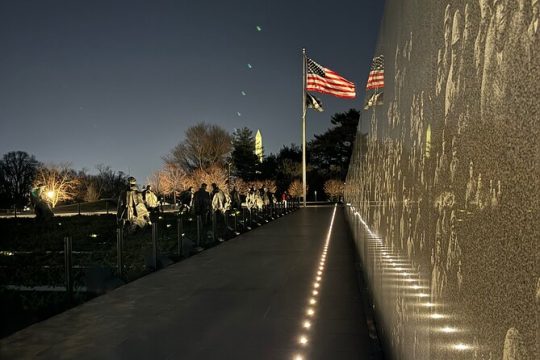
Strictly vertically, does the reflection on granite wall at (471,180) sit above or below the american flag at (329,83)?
below

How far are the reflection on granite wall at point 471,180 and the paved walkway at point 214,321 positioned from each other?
7.84 ft

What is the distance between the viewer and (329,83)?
33000mm

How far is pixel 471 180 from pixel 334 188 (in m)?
71.7

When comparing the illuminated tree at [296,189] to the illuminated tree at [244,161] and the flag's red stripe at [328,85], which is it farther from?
the flag's red stripe at [328,85]

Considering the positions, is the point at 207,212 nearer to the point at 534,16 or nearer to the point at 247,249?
the point at 247,249

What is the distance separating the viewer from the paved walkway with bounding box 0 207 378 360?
504 cm

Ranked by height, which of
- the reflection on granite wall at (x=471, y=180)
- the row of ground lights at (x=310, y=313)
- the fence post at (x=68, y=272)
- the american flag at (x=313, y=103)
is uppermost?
the american flag at (x=313, y=103)

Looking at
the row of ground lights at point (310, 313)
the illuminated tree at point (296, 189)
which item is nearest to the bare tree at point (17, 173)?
the illuminated tree at point (296, 189)

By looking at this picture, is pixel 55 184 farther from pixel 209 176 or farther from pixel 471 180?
pixel 471 180

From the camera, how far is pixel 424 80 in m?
2.51

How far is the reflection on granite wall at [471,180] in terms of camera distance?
1084 millimetres

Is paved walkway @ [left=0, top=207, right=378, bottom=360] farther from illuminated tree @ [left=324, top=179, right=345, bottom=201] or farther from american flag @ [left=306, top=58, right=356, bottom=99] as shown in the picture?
illuminated tree @ [left=324, top=179, right=345, bottom=201]

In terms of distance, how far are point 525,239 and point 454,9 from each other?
0.99 m

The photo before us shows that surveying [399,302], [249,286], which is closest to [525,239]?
[399,302]
